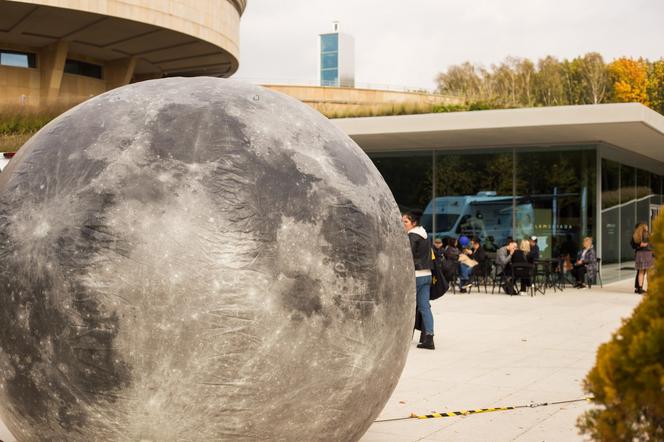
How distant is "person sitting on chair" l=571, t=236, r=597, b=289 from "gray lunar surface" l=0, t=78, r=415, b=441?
17482mm

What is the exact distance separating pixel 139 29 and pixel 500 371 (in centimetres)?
3158

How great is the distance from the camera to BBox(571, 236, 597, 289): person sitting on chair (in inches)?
816

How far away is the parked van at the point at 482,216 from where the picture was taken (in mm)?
22438

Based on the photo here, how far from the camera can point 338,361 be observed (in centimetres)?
412

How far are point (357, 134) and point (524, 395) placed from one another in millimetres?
14953

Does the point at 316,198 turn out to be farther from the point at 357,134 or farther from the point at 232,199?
the point at 357,134

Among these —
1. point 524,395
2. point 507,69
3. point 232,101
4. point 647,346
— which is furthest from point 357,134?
point 507,69

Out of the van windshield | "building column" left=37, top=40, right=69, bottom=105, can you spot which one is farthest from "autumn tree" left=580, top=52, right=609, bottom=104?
the van windshield

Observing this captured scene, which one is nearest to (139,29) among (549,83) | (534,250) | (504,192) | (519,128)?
(504,192)

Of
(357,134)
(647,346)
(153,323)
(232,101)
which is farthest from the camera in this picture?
(357,134)

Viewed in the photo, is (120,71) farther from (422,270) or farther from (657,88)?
(657,88)

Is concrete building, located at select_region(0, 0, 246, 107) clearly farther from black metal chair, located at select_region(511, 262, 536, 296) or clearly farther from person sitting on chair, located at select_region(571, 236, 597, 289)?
person sitting on chair, located at select_region(571, 236, 597, 289)

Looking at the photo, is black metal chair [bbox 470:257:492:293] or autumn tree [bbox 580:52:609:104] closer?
black metal chair [bbox 470:257:492:293]

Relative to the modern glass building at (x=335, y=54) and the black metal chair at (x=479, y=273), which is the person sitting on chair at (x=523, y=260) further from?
the modern glass building at (x=335, y=54)
